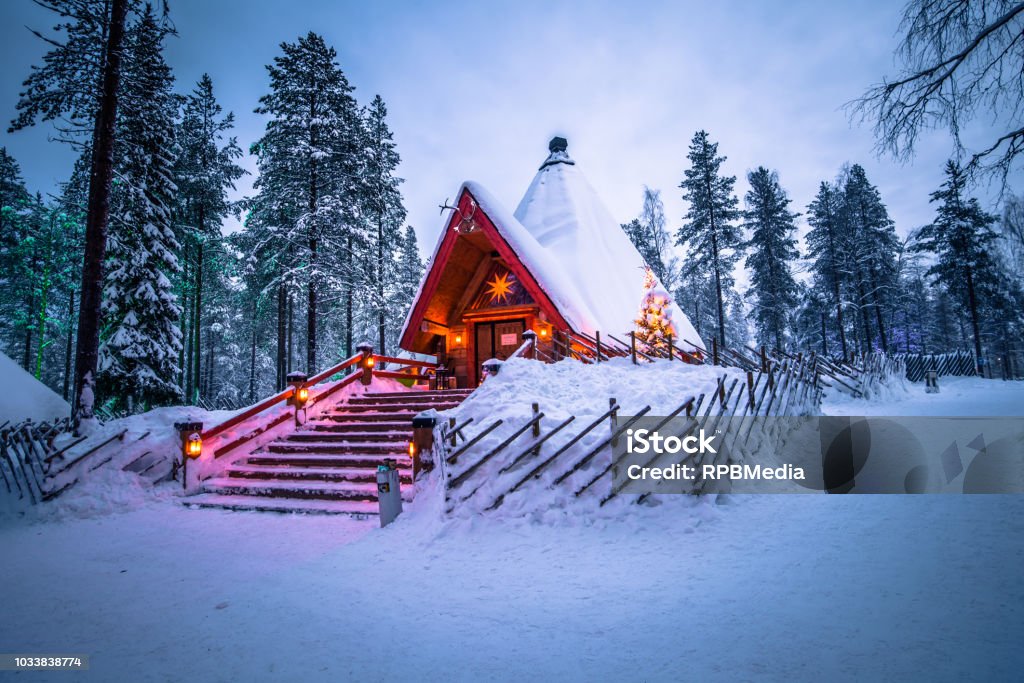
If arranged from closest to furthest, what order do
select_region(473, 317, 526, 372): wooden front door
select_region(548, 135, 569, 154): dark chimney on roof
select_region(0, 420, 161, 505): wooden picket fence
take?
select_region(0, 420, 161, 505): wooden picket fence → select_region(473, 317, 526, 372): wooden front door → select_region(548, 135, 569, 154): dark chimney on roof

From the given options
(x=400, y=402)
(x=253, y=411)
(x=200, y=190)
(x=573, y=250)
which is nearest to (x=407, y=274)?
(x=200, y=190)

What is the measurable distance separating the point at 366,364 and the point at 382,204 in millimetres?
12896

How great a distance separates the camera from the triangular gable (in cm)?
1295

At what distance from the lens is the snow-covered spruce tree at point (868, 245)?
28328mm

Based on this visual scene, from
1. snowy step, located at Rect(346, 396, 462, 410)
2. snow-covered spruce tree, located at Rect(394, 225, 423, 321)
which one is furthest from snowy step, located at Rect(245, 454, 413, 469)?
snow-covered spruce tree, located at Rect(394, 225, 423, 321)

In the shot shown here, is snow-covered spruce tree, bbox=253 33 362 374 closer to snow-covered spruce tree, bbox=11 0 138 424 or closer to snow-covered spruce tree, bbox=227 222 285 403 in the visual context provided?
snow-covered spruce tree, bbox=227 222 285 403

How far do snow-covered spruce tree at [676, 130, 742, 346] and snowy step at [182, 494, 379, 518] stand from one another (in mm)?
24593

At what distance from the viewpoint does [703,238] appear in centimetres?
2634

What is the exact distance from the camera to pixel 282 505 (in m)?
7.22

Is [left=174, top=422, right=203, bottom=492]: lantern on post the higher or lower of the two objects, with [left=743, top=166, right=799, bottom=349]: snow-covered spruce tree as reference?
lower

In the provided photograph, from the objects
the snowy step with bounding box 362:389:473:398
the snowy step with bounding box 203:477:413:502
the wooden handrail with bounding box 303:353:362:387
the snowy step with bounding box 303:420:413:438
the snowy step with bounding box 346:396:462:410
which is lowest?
the snowy step with bounding box 203:477:413:502

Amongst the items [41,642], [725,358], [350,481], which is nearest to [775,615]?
[41,642]

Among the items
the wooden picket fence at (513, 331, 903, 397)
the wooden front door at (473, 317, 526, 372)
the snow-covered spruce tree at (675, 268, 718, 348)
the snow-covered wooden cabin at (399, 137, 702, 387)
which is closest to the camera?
the wooden picket fence at (513, 331, 903, 397)

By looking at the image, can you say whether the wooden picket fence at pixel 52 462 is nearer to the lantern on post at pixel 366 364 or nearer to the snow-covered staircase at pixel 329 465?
the snow-covered staircase at pixel 329 465
